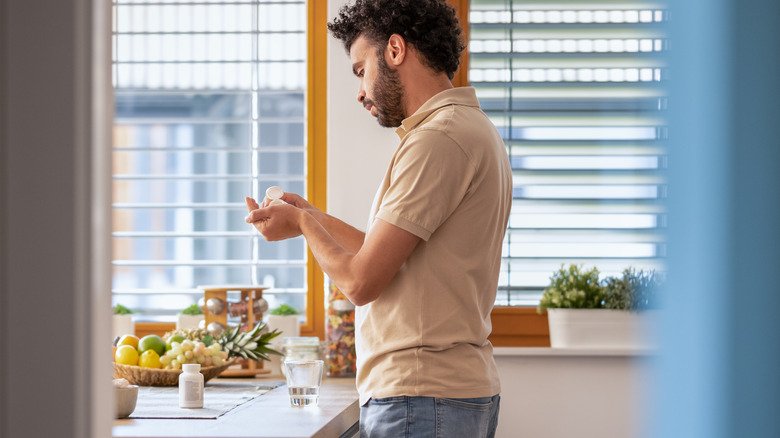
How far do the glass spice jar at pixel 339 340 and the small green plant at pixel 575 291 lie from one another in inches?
23.4

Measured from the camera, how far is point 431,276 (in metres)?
1.59

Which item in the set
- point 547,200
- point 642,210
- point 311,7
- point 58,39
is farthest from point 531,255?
point 58,39

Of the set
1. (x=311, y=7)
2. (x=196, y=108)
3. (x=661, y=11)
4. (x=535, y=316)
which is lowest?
(x=535, y=316)

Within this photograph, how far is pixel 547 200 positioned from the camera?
301 centimetres

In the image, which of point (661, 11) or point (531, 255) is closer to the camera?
point (661, 11)

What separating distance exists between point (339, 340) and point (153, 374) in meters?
0.55

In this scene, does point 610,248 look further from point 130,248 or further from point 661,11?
point 661,11

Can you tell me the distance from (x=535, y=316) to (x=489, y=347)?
1.32m

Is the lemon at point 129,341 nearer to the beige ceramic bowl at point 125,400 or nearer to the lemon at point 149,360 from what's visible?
the lemon at point 149,360

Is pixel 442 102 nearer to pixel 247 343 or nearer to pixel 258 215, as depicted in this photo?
pixel 258 215

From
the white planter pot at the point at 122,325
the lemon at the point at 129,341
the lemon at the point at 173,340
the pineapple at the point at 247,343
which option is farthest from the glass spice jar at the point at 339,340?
the white planter pot at the point at 122,325

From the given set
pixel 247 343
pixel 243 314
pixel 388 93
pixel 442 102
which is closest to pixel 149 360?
pixel 247 343

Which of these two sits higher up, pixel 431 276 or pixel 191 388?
pixel 431 276

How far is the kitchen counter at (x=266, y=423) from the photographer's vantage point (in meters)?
1.68
